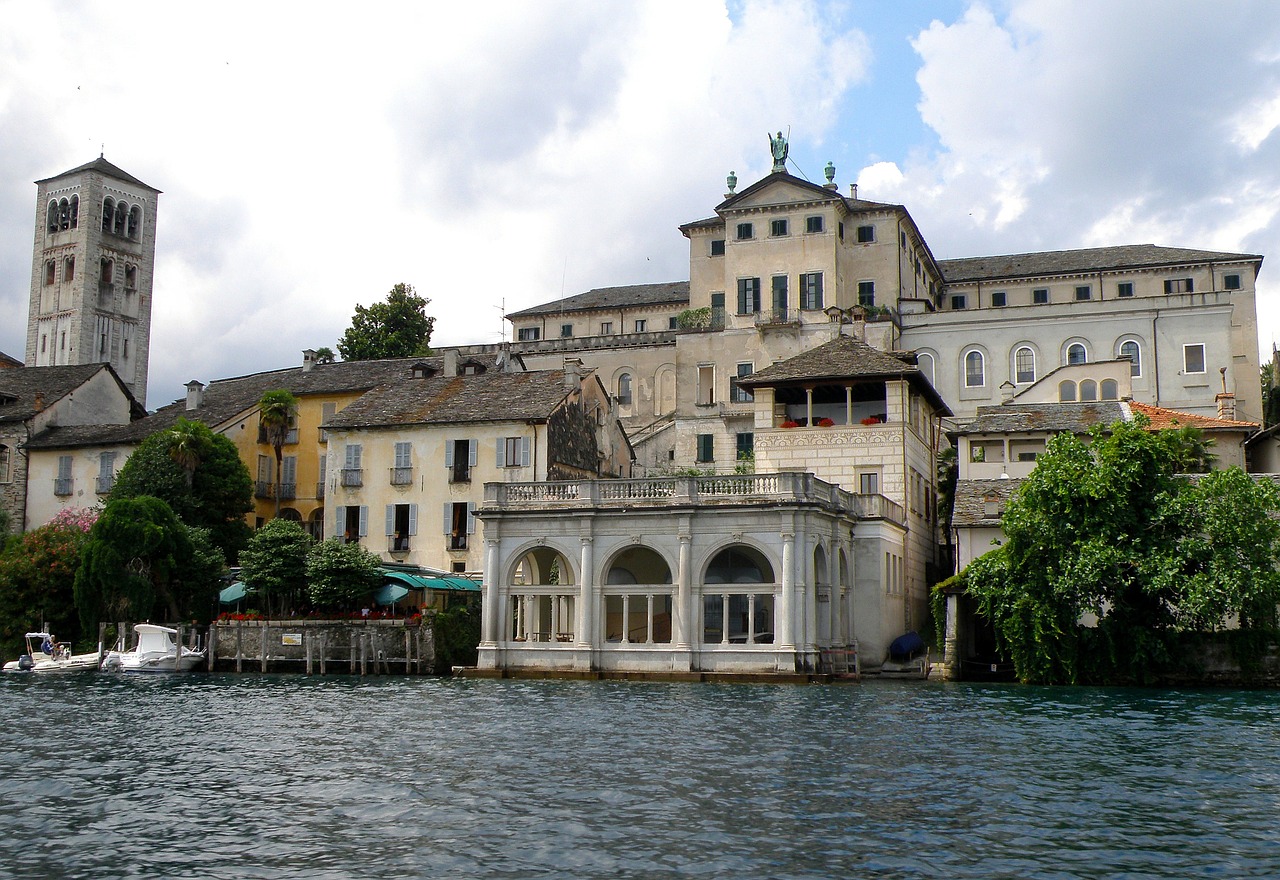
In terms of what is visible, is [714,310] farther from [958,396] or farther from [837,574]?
[837,574]

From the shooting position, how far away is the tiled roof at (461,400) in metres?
58.3

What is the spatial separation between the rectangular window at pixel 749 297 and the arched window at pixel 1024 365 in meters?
14.1

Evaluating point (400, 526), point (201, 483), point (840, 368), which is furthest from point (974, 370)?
point (201, 483)

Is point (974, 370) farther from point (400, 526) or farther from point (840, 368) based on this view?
point (400, 526)

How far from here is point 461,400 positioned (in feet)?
199

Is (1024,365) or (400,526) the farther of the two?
(1024,365)

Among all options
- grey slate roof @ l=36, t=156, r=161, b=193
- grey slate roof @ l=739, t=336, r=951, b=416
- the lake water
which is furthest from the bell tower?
the lake water

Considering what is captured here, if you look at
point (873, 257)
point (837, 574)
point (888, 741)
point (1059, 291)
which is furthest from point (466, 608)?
point (1059, 291)

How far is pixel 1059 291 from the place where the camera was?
267ft

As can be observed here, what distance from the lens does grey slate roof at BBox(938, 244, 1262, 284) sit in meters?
78.3

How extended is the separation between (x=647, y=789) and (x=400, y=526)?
39.8 meters

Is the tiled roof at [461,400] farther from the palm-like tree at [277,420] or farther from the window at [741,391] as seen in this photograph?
the window at [741,391]

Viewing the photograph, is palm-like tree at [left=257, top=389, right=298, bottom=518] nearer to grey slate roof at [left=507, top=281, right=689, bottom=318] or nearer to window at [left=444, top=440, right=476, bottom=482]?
window at [left=444, top=440, right=476, bottom=482]

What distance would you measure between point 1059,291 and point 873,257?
46.9 ft
